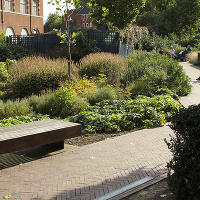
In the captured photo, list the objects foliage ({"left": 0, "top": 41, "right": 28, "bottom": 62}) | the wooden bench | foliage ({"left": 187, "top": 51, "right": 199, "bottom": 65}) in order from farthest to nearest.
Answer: foliage ({"left": 187, "top": 51, "right": 199, "bottom": 65}) < foliage ({"left": 0, "top": 41, "right": 28, "bottom": 62}) < the wooden bench

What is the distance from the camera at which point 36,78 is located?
1146 cm

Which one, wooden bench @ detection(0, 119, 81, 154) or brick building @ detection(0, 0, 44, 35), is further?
brick building @ detection(0, 0, 44, 35)

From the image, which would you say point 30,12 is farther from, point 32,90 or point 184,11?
point 32,90

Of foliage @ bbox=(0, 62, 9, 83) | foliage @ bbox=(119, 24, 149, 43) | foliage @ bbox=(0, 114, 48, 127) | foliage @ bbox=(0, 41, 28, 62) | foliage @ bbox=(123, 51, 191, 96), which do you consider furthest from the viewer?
foliage @ bbox=(119, 24, 149, 43)

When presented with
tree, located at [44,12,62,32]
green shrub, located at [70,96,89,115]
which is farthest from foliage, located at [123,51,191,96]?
tree, located at [44,12,62,32]

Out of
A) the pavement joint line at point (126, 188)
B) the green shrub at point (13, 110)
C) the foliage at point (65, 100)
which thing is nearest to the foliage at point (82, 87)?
the foliage at point (65, 100)

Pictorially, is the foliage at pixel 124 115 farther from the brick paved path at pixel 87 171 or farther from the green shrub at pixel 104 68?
the green shrub at pixel 104 68

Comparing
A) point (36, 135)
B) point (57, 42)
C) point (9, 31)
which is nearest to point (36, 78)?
point (36, 135)

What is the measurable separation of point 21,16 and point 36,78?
28.5 metres

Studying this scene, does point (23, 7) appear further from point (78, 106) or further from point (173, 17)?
point (78, 106)

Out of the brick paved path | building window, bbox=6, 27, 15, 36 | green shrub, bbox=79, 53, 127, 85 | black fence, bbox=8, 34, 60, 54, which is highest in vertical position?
building window, bbox=6, 27, 15, 36

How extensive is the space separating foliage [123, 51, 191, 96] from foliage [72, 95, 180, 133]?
8.96ft

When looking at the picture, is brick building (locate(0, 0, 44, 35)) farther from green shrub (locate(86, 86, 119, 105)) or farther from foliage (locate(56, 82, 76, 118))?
foliage (locate(56, 82, 76, 118))

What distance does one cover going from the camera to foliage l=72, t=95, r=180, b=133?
8320mm
